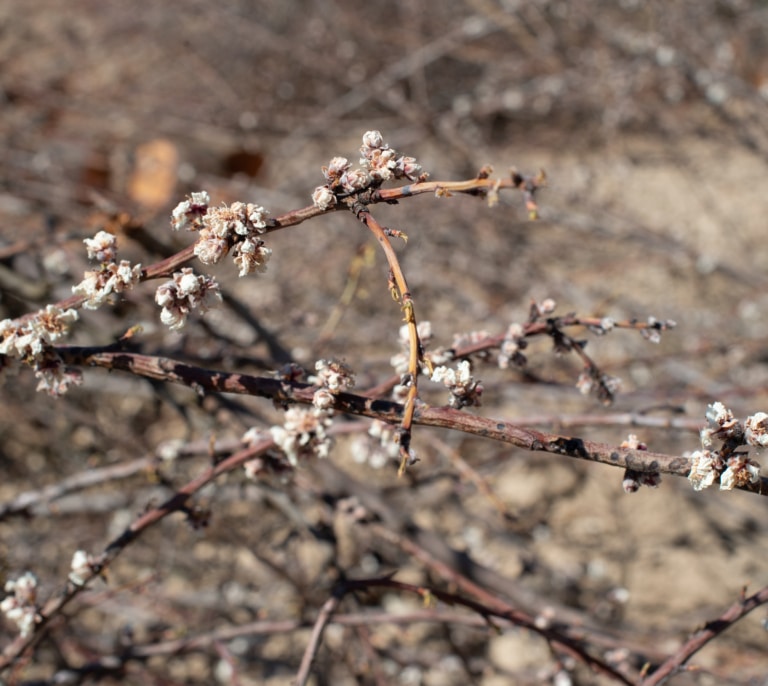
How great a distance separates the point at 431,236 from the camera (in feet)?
13.5

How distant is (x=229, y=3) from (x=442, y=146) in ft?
6.79

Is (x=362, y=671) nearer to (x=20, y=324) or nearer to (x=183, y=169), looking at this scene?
(x=20, y=324)

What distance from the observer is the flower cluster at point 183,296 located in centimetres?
83

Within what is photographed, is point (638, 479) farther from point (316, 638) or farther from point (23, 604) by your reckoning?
point (23, 604)

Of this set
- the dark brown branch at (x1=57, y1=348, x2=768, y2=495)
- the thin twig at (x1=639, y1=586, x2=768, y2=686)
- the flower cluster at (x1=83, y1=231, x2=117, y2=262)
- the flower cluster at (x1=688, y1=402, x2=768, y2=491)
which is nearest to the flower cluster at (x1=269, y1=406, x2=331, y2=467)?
the dark brown branch at (x1=57, y1=348, x2=768, y2=495)

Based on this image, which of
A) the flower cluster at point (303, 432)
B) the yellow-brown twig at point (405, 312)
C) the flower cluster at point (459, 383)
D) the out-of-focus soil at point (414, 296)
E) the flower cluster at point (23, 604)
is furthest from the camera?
the out-of-focus soil at point (414, 296)

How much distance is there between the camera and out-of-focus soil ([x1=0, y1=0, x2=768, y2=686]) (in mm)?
1997

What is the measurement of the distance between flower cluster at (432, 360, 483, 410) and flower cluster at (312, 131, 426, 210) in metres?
0.22

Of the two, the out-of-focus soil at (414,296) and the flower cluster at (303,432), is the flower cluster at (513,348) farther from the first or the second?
the out-of-focus soil at (414,296)

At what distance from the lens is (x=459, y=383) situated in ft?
2.77

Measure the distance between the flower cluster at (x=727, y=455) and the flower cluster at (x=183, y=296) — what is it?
56cm

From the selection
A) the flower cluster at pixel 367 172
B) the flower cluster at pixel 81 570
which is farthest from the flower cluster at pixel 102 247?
the flower cluster at pixel 81 570

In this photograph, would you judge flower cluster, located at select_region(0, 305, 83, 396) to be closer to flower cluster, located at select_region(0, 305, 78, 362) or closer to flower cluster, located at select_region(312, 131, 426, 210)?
flower cluster, located at select_region(0, 305, 78, 362)

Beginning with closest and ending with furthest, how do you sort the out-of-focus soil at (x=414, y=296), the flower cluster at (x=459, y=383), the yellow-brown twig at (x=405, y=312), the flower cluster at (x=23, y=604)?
the yellow-brown twig at (x=405, y=312)
the flower cluster at (x=459, y=383)
the flower cluster at (x=23, y=604)
the out-of-focus soil at (x=414, y=296)
